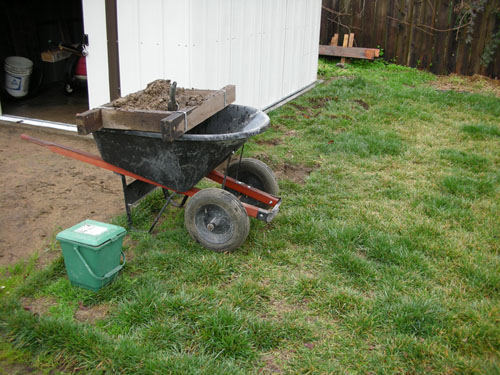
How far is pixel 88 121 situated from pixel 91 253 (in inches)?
36.0

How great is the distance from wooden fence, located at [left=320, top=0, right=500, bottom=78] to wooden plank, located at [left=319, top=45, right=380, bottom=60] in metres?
0.43

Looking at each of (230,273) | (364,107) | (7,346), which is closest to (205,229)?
(230,273)

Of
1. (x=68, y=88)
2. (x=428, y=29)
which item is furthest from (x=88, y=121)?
(x=428, y=29)

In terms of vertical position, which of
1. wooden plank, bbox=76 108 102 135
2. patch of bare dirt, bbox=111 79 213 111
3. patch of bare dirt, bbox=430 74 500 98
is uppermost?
patch of bare dirt, bbox=111 79 213 111

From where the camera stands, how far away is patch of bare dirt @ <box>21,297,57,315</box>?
3113 mm

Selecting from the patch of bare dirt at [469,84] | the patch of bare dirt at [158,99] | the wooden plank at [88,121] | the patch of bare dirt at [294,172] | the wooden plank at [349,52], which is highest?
the patch of bare dirt at [158,99]

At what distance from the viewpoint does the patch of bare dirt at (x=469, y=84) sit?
9.76m

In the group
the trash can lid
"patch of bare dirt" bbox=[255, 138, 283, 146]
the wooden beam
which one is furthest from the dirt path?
"patch of bare dirt" bbox=[255, 138, 283, 146]

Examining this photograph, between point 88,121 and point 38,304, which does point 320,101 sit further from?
point 38,304

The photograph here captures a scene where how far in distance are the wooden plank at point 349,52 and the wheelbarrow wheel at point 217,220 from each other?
9.14 metres

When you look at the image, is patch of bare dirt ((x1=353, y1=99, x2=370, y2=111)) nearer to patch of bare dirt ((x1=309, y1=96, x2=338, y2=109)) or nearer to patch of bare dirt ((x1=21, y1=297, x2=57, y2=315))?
patch of bare dirt ((x1=309, y1=96, x2=338, y2=109))

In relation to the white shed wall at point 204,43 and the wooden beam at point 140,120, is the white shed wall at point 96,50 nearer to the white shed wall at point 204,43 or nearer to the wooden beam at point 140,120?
the white shed wall at point 204,43

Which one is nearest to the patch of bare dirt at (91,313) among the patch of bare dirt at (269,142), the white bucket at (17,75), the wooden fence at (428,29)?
the patch of bare dirt at (269,142)

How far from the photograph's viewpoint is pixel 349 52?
1191cm
